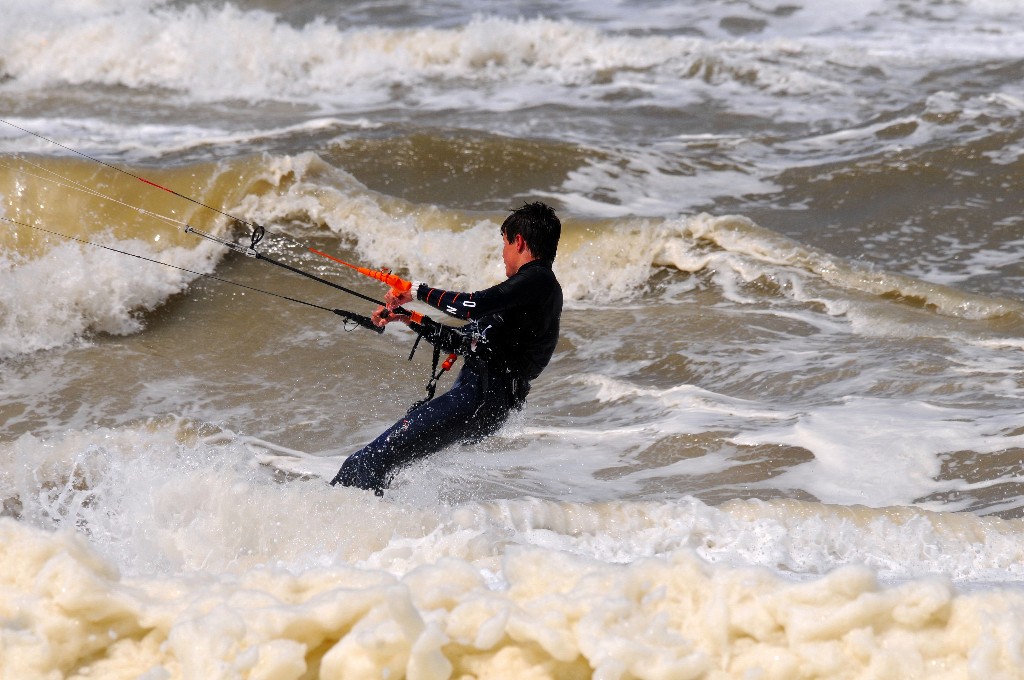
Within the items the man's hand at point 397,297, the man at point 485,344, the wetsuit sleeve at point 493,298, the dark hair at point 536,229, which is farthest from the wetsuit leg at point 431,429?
the dark hair at point 536,229

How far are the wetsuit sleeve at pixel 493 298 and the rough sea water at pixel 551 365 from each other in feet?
2.78

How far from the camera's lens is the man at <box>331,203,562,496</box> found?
5.16 metres

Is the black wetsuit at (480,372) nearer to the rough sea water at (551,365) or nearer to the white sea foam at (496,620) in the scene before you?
the rough sea water at (551,365)

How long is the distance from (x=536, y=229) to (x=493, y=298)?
16.4 inches

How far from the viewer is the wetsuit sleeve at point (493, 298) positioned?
16.7ft

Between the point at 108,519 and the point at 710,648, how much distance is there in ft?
9.65

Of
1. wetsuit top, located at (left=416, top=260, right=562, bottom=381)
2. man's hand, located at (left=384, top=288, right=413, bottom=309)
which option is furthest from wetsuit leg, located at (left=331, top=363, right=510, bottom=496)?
man's hand, located at (left=384, top=288, right=413, bottom=309)

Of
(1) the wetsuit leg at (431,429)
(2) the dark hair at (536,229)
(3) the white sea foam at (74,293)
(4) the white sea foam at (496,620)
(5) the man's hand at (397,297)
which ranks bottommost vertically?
(3) the white sea foam at (74,293)

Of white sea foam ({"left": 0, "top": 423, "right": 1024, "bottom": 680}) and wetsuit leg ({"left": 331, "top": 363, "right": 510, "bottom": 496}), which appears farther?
wetsuit leg ({"left": 331, "top": 363, "right": 510, "bottom": 496})

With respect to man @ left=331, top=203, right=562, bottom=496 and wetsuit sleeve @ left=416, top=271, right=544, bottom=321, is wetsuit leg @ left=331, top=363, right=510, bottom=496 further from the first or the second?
wetsuit sleeve @ left=416, top=271, right=544, bottom=321

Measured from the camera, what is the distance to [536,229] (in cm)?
527

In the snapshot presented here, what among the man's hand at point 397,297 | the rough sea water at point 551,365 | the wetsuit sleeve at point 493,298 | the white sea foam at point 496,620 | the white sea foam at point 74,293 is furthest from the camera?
the white sea foam at point 74,293

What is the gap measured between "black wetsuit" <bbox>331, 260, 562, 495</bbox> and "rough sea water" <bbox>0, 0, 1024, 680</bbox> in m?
0.25

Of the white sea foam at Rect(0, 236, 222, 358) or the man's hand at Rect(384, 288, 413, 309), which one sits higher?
the man's hand at Rect(384, 288, 413, 309)
